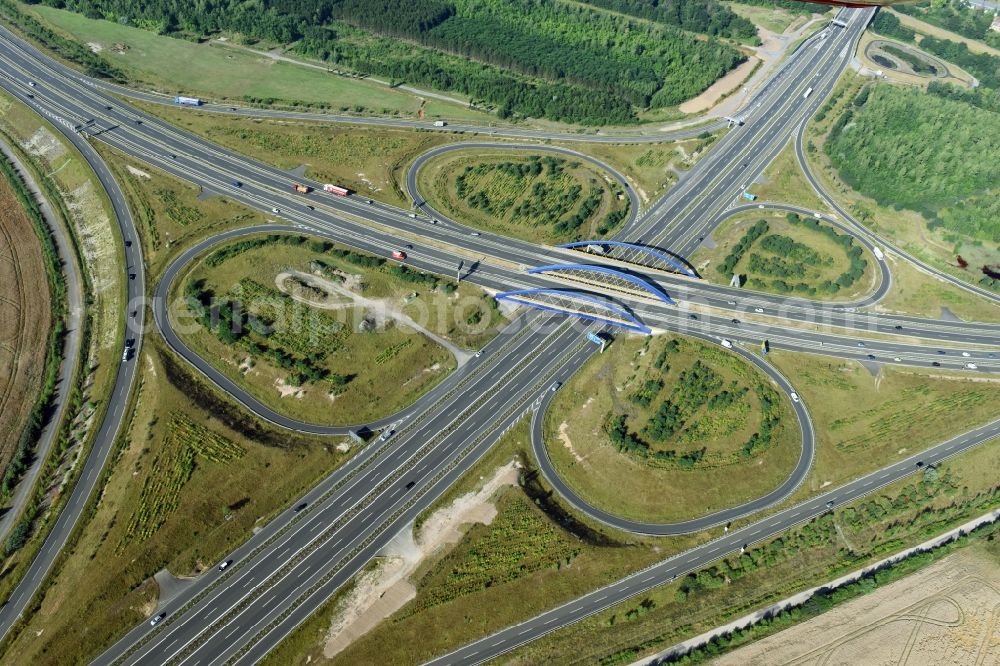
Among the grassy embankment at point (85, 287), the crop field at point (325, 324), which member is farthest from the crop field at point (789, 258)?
the grassy embankment at point (85, 287)

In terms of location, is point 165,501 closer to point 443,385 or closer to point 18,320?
point 443,385

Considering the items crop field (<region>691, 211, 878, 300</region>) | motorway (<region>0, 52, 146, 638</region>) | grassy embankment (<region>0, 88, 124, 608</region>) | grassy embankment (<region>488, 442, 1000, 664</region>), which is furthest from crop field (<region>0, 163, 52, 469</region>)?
crop field (<region>691, 211, 878, 300</region>)

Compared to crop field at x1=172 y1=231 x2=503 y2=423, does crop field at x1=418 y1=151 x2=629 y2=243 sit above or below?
above

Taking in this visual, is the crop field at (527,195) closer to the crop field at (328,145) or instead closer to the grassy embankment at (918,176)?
the crop field at (328,145)

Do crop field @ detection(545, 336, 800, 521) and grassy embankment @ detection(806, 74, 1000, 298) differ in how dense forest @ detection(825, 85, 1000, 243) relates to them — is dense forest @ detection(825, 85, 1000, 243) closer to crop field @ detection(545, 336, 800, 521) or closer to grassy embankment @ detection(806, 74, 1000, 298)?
grassy embankment @ detection(806, 74, 1000, 298)

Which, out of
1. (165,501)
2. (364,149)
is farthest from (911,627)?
(364,149)

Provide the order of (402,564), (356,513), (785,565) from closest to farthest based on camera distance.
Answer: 1. (402,564)
2. (785,565)
3. (356,513)
